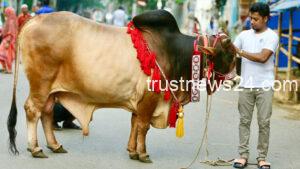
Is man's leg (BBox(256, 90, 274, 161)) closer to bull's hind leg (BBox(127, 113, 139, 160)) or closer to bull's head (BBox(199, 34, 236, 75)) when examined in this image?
bull's head (BBox(199, 34, 236, 75))

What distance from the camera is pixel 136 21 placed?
7.28 meters

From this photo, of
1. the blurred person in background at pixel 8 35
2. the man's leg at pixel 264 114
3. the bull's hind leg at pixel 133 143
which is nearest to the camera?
the man's leg at pixel 264 114

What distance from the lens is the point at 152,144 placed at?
322 inches

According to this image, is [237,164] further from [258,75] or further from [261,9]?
[261,9]

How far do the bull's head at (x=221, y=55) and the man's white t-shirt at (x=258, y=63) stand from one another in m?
0.21

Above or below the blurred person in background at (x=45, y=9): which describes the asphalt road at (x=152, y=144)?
below

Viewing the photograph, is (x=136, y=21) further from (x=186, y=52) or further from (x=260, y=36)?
(x=260, y=36)

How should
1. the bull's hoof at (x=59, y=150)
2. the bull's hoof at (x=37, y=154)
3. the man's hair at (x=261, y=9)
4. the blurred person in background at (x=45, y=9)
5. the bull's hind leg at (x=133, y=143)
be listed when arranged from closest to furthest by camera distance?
the man's hair at (x=261, y=9) < the bull's hoof at (x=37, y=154) < the bull's hind leg at (x=133, y=143) < the bull's hoof at (x=59, y=150) < the blurred person in background at (x=45, y=9)

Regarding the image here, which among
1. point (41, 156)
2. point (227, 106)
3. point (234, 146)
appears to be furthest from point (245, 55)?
point (227, 106)

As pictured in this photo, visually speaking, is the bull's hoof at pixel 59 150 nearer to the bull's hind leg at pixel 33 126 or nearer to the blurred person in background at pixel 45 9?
the bull's hind leg at pixel 33 126

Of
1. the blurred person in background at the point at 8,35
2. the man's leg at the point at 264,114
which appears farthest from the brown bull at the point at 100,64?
the blurred person in background at the point at 8,35

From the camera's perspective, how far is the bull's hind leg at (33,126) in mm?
7023

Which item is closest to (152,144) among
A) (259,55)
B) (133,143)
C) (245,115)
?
(133,143)

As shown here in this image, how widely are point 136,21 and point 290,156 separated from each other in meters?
2.57
